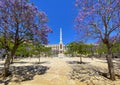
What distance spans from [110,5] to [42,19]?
7050 millimetres

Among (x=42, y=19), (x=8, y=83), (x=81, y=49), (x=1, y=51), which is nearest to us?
(x=8, y=83)

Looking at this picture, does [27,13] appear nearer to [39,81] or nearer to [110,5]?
[39,81]

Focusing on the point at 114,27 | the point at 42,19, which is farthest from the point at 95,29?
the point at 42,19

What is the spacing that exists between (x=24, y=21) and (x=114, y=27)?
29.6 ft

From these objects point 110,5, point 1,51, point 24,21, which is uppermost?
point 110,5

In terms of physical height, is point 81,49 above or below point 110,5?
below

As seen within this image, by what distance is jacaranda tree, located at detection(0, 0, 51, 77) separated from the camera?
17.1 meters

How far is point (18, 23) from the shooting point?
17.5 m

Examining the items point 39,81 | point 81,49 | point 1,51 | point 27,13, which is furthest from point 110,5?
point 81,49

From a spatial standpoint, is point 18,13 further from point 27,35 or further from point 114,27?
point 114,27

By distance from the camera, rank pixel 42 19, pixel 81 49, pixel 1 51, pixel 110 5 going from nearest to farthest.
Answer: pixel 110 5, pixel 42 19, pixel 1 51, pixel 81 49

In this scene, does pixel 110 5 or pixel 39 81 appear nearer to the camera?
pixel 39 81

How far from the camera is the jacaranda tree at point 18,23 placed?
56.2 ft

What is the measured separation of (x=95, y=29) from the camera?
17.7m
